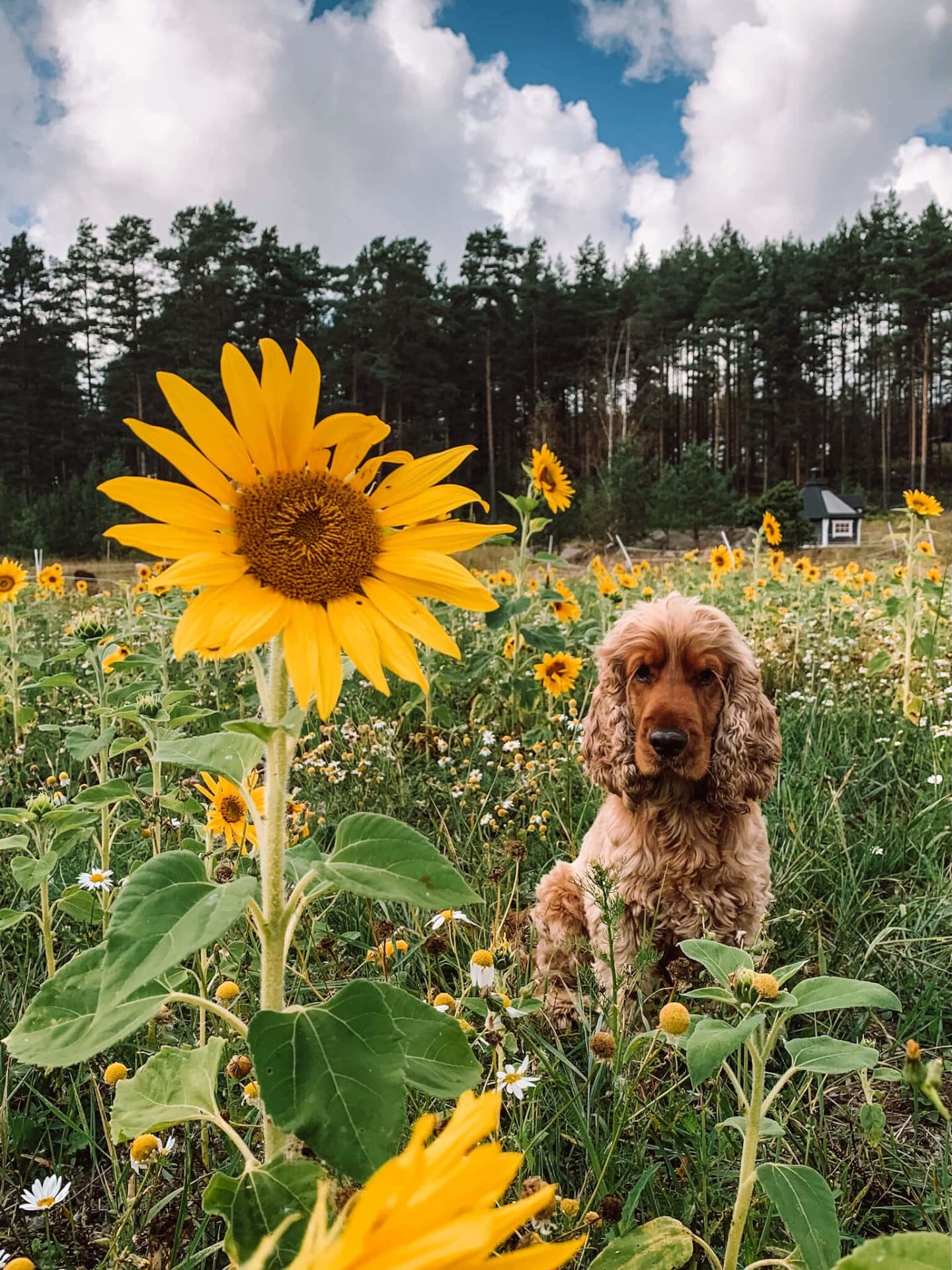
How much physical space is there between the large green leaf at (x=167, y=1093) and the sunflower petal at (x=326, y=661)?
22.2 inches

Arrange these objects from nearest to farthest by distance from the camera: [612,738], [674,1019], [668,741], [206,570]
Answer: [206,570] < [674,1019] < [668,741] < [612,738]

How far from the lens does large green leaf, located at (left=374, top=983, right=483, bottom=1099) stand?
932 mm

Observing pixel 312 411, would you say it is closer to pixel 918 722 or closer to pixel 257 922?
pixel 257 922

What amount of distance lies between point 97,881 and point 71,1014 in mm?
1116

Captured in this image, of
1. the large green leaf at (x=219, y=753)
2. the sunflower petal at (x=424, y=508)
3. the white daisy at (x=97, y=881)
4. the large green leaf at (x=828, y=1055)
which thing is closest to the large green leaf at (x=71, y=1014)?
the large green leaf at (x=219, y=753)

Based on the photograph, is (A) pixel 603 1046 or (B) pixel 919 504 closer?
(A) pixel 603 1046

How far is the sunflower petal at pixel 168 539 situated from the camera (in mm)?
892

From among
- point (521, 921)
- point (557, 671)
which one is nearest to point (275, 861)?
point (521, 921)

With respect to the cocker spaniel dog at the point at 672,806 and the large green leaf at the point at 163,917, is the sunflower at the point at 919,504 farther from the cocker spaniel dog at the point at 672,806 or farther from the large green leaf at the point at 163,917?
the large green leaf at the point at 163,917

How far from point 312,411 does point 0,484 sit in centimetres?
3159

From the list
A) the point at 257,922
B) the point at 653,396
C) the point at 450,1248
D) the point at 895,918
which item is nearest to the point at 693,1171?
the point at 257,922

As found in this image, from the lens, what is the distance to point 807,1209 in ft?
3.34

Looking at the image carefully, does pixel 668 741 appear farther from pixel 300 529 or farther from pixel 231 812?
pixel 300 529

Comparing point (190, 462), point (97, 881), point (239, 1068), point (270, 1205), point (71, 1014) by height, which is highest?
point (190, 462)
